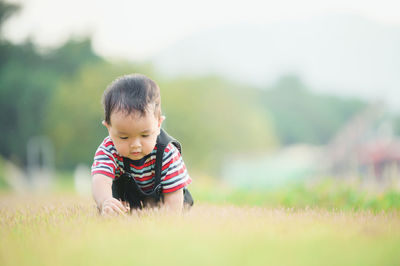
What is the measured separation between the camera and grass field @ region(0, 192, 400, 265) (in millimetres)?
2006

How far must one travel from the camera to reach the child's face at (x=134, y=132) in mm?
3301

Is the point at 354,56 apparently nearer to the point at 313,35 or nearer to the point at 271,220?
the point at 313,35

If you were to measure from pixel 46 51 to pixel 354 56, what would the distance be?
45302 mm

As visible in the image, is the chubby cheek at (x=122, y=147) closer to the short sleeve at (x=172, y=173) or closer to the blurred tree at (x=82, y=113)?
the short sleeve at (x=172, y=173)

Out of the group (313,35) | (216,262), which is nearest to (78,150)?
(216,262)

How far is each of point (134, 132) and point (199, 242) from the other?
143cm

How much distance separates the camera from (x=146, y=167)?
3.92m

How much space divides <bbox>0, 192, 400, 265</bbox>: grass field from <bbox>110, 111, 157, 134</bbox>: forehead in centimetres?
76

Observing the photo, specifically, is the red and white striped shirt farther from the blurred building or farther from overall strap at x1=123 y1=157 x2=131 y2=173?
the blurred building

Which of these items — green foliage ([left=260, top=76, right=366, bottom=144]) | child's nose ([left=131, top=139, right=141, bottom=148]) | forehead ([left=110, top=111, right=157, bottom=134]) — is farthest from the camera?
green foliage ([left=260, top=76, right=366, bottom=144])

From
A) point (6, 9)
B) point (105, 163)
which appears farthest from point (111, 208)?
point (6, 9)

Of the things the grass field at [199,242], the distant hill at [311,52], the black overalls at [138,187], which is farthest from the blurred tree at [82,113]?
the grass field at [199,242]

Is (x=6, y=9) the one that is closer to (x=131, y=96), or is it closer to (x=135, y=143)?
(x=131, y=96)

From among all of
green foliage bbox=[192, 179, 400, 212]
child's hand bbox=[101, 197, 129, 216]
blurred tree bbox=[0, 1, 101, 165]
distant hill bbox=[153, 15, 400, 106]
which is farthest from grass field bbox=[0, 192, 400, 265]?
distant hill bbox=[153, 15, 400, 106]
